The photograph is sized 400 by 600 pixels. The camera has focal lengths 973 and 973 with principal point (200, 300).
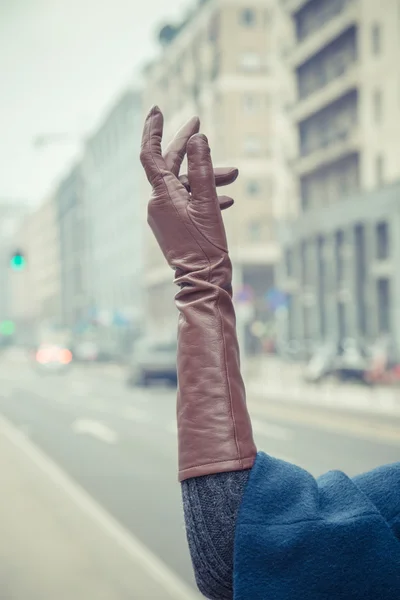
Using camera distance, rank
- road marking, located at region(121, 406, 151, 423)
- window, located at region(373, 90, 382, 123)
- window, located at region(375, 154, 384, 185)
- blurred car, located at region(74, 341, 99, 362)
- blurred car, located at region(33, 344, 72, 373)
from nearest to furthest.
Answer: road marking, located at region(121, 406, 151, 423), window, located at region(375, 154, 384, 185), window, located at region(373, 90, 382, 123), blurred car, located at region(33, 344, 72, 373), blurred car, located at region(74, 341, 99, 362)

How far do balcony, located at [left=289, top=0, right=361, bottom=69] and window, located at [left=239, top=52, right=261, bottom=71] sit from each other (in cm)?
992

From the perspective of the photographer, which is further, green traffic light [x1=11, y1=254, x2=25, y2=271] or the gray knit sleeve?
green traffic light [x1=11, y1=254, x2=25, y2=271]

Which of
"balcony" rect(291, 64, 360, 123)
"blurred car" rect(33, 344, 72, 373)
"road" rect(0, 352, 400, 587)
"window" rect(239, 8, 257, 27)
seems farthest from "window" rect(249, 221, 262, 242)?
"road" rect(0, 352, 400, 587)

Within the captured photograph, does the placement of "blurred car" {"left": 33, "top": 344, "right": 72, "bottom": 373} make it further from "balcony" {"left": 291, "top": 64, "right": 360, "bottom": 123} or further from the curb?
the curb

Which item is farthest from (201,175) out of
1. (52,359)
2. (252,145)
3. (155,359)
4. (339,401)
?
(252,145)

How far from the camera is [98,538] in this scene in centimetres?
655

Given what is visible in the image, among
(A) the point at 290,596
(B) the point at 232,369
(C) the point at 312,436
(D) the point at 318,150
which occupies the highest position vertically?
(D) the point at 318,150

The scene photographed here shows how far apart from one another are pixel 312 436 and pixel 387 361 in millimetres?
10206

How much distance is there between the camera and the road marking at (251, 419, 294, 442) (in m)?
11.9

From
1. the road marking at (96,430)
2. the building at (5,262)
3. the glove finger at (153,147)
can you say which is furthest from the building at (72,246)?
the glove finger at (153,147)

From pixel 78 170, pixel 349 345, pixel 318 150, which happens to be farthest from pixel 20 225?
pixel 349 345

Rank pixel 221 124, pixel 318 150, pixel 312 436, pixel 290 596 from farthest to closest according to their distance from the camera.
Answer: pixel 221 124, pixel 318 150, pixel 312 436, pixel 290 596

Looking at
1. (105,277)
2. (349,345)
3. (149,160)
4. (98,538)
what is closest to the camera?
(149,160)

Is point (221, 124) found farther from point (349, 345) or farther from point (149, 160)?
point (149, 160)
